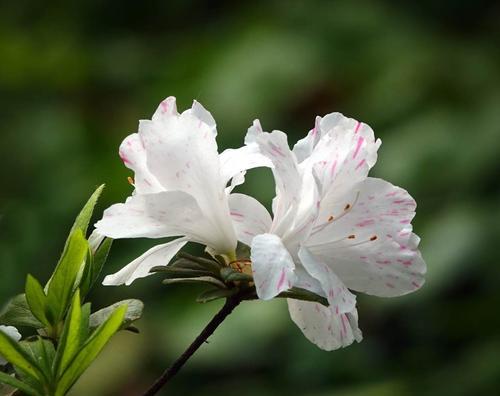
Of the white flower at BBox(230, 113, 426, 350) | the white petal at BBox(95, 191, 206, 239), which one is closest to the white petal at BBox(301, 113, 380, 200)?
the white flower at BBox(230, 113, 426, 350)

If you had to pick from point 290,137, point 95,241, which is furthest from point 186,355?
point 290,137

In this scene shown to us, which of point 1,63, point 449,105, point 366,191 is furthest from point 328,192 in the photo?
point 1,63

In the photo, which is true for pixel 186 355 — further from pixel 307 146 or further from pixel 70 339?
pixel 307 146

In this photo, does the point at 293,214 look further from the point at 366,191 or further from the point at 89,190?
the point at 89,190

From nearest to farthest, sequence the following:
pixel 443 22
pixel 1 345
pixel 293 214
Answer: pixel 1 345 → pixel 293 214 → pixel 443 22

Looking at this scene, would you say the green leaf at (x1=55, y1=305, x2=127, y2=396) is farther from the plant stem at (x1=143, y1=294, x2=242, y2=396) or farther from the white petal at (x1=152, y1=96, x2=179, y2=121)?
the white petal at (x1=152, y1=96, x2=179, y2=121)

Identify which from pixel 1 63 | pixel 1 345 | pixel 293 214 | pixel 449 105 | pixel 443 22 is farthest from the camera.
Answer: pixel 443 22
